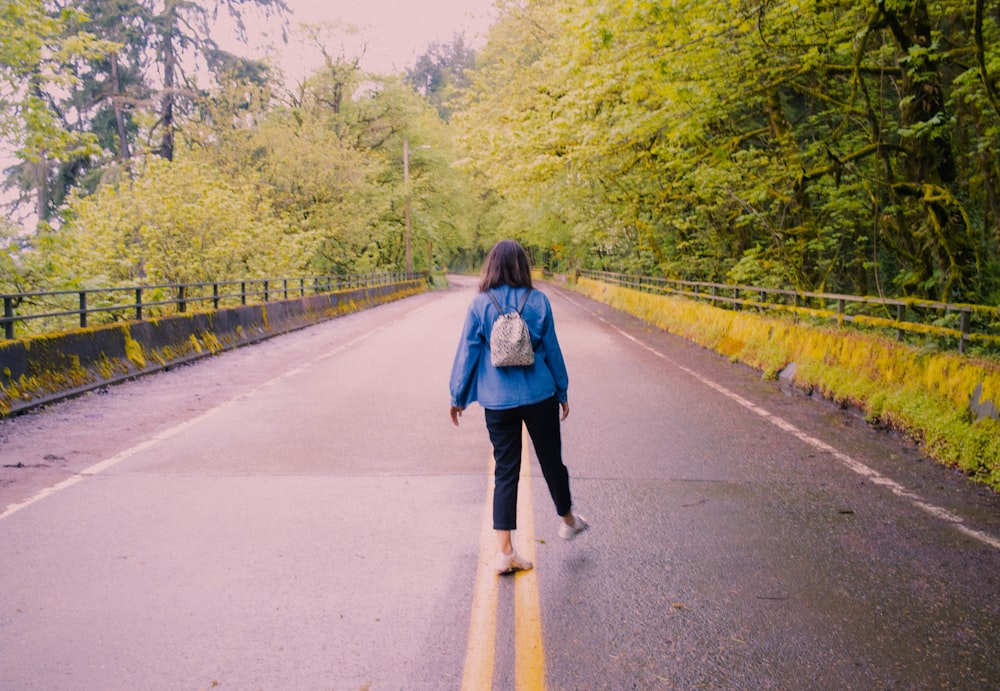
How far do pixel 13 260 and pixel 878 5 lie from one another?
1388cm

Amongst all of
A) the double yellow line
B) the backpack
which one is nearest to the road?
the double yellow line

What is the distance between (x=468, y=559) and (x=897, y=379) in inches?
247

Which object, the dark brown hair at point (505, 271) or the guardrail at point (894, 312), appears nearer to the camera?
the dark brown hair at point (505, 271)

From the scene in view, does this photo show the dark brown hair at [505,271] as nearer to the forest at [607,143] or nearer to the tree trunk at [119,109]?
the forest at [607,143]

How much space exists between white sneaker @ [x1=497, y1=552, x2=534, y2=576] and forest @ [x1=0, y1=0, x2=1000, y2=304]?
789 cm

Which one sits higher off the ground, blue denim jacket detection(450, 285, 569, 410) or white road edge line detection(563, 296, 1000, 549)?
blue denim jacket detection(450, 285, 569, 410)

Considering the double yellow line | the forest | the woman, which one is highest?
the forest

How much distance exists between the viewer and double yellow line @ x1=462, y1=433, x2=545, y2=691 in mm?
3442

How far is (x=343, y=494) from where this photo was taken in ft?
20.1

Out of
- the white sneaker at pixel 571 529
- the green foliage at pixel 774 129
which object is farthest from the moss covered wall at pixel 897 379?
the white sneaker at pixel 571 529

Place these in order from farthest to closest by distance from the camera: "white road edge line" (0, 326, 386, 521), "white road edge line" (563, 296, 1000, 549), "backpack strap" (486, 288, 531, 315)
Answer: "white road edge line" (0, 326, 386, 521)
"white road edge line" (563, 296, 1000, 549)
"backpack strap" (486, 288, 531, 315)

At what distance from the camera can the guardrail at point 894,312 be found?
8.39 metres

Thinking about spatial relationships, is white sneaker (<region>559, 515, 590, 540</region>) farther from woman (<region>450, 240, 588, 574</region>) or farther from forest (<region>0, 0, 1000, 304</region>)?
forest (<region>0, 0, 1000, 304</region>)

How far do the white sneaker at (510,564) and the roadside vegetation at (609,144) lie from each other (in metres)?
4.52
